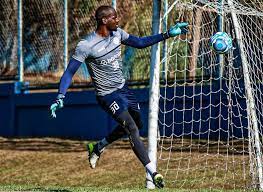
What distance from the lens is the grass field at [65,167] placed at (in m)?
14.9

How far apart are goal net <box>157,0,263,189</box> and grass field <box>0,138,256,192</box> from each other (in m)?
0.80

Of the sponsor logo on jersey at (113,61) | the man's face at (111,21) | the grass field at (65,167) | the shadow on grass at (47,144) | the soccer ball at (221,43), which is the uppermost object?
the man's face at (111,21)

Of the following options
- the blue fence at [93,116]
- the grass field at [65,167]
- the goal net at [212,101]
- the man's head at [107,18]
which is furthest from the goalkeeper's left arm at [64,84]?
the blue fence at [93,116]

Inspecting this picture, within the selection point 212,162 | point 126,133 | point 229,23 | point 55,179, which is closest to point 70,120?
point 55,179

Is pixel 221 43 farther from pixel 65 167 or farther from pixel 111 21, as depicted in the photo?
pixel 65 167

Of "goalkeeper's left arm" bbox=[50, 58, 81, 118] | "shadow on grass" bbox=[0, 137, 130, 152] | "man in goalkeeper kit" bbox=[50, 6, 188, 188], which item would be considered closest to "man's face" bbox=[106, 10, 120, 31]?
"man in goalkeeper kit" bbox=[50, 6, 188, 188]

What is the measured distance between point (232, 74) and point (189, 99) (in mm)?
2102

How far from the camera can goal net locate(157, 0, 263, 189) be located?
12195mm

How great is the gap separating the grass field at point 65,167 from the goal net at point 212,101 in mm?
803

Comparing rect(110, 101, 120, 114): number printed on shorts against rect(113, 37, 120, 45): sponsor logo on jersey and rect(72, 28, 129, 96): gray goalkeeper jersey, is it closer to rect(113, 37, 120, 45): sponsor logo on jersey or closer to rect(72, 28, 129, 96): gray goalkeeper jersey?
rect(72, 28, 129, 96): gray goalkeeper jersey

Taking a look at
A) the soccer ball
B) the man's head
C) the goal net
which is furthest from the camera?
the goal net

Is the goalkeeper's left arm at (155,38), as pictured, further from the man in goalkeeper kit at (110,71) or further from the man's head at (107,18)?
the man's head at (107,18)

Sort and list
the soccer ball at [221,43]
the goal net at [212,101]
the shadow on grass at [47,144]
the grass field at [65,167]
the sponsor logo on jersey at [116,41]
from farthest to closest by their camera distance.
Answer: the shadow on grass at [47,144] → the grass field at [65,167] → the goal net at [212,101] → the soccer ball at [221,43] → the sponsor logo on jersey at [116,41]

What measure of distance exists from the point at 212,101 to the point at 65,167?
9.97ft
